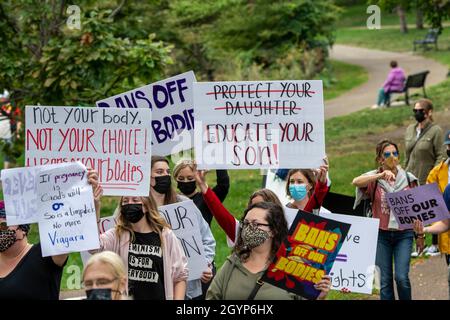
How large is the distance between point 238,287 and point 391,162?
10.1 ft

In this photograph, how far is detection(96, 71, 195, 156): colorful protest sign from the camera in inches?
337

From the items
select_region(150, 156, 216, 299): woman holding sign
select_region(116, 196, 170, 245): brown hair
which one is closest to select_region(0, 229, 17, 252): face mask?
select_region(116, 196, 170, 245): brown hair

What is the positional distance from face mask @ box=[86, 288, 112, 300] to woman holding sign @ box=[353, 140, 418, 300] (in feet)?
12.0

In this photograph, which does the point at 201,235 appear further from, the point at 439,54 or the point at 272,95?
the point at 439,54

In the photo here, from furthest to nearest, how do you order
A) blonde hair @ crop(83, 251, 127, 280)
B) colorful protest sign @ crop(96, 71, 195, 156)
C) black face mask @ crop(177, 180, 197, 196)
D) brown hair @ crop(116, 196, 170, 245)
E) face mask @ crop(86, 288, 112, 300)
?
colorful protest sign @ crop(96, 71, 195, 156) < black face mask @ crop(177, 180, 197, 196) < brown hair @ crop(116, 196, 170, 245) < blonde hair @ crop(83, 251, 127, 280) < face mask @ crop(86, 288, 112, 300)

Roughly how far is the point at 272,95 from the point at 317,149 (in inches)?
20.0

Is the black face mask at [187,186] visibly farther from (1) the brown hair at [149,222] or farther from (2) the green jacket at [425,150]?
(2) the green jacket at [425,150]

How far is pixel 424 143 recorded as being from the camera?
443 inches

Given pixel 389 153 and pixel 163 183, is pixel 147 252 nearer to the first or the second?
pixel 163 183

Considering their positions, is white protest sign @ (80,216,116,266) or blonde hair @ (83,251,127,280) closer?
blonde hair @ (83,251,127,280)

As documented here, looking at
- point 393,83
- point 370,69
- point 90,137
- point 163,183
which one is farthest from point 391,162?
point 370,69

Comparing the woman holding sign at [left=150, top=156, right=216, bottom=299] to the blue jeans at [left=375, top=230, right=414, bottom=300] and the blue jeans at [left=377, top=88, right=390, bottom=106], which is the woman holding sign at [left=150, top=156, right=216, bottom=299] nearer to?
the blue jeans at [left=375, top=230, right=414, bottom=300]

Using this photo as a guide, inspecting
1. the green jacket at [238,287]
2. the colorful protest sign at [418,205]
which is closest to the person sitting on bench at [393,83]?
the colorful protest sign at [418,205]

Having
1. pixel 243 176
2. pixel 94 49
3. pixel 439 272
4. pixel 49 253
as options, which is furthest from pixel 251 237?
pixel 243 176
